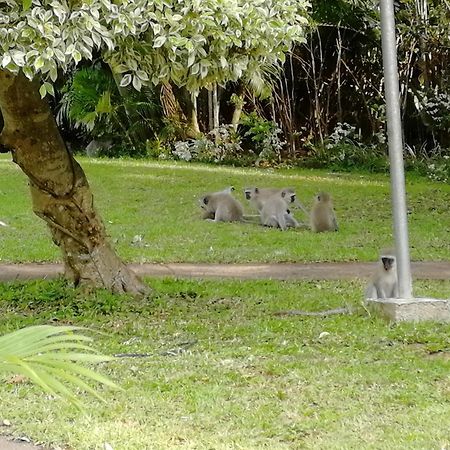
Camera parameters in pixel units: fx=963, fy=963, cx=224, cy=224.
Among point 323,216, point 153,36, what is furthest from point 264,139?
point 153,36

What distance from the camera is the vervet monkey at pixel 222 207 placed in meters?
16.2

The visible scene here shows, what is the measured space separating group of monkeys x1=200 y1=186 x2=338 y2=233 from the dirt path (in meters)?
2.62

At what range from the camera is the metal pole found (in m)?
7.98

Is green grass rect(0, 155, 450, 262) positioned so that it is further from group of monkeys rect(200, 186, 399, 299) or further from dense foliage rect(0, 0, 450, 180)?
dense foliage rect(0, 0, 450, 180)

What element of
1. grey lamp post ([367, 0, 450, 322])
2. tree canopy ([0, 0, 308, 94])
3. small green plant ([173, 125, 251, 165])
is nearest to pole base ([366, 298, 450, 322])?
grey lamp post ([367, 0, 450, 322])

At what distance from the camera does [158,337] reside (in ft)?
25.6

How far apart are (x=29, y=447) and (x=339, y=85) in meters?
21.6

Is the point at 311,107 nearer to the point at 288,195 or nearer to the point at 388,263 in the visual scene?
the point at 288,195

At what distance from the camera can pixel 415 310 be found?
7.86 meters

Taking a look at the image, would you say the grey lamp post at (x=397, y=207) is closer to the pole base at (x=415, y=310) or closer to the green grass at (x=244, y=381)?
the pole base at (x=415, y=310)

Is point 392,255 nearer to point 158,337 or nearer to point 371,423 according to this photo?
point 158,337

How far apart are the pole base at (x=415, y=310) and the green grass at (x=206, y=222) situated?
467 cm

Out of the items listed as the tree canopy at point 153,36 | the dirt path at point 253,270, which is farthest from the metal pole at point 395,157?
the dirt path at point 253,270

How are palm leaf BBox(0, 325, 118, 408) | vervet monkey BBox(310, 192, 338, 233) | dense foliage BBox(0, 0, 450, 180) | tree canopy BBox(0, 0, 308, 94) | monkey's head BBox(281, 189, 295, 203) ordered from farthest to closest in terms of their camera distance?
dense foliage BBox(0, 0, 450, 180) → monkey's head BBox(281, 189, 295, 203) → vervet monkey BBox(310, 192, 338, 233) → tree canopy BBox(0, 0, 308, 94) → palm leaf BBox(0, 325, 118, 408)
